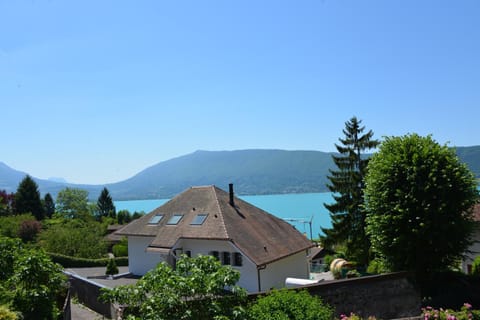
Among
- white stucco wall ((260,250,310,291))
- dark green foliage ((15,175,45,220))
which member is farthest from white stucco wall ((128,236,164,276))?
dark green foliage ((15,175,45,220))

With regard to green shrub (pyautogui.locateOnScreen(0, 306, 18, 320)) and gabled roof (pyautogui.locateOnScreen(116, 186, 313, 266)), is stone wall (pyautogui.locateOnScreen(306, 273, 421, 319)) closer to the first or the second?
green shrub (pyautogui.locateOnScreen(0, 306, 18, 320))

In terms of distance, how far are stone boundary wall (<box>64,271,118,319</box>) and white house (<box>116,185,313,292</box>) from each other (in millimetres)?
6755

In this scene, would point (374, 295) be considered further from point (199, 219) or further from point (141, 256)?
point (141, 256)

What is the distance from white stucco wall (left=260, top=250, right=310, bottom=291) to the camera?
82.2ft

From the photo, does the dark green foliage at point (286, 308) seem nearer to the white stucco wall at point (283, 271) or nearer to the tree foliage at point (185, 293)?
the tree foliage at point (185, 293)

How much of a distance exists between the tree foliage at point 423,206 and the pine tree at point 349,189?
16579 millimetres

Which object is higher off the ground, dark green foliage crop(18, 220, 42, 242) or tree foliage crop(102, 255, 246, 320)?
tree foliage crop(102, 255, 246, 320)

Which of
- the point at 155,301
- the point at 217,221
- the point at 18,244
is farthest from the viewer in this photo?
the point at 217,221

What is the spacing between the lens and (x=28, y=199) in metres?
79.4

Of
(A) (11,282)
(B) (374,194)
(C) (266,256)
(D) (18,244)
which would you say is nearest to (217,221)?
(C) (266,256)

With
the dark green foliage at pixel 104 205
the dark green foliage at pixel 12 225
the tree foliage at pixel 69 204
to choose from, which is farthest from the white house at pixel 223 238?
the dark green foliage at pixel 104 205

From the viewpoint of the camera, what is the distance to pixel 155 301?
9.23 meters

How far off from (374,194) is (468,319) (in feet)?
23.3

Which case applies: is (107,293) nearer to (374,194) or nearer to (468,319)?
(468,319)
